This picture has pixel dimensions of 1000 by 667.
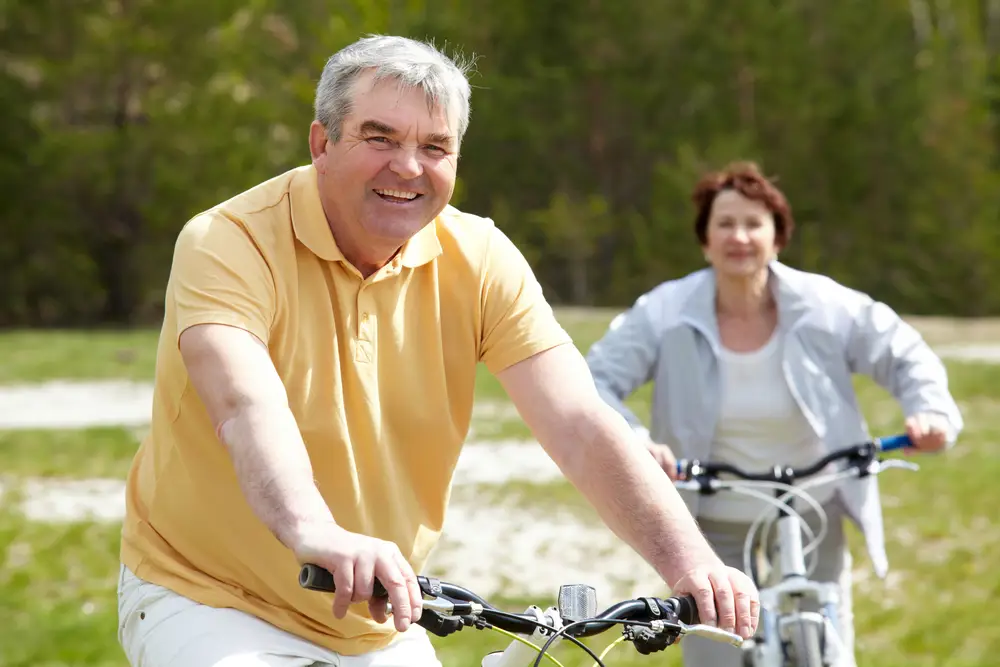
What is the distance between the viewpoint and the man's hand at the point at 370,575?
2123 millimetres

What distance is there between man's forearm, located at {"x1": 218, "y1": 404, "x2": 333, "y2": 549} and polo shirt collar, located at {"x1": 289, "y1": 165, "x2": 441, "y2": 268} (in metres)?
0.37

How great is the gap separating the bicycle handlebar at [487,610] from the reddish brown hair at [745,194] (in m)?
3.17

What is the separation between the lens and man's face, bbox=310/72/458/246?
2.71 m

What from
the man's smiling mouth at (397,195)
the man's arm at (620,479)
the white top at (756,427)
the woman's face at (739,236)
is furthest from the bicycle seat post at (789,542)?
the man's smiling mouth at (397,195)

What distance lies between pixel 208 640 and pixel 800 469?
2581 millimetres

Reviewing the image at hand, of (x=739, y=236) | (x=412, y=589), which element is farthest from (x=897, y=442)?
(x=412, y=589)

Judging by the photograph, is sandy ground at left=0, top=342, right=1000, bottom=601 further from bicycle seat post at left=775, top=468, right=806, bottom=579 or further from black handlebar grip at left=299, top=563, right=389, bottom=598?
black handlebar grip at left=299, top=563, right=389, bottom=598

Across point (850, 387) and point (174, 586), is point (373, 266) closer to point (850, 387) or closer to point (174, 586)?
point (174, 586)

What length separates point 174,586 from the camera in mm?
2785

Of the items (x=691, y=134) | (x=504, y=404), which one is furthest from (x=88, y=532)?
(x=691, y=134)

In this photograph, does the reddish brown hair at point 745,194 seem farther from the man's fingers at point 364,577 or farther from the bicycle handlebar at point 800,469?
the man's fingers at point 364,577

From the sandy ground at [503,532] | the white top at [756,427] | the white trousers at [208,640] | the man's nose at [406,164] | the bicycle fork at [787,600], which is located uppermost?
the man's nose at [406,164]

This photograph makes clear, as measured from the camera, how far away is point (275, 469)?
8.00ft

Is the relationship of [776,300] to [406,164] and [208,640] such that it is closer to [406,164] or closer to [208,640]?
[406,164]
